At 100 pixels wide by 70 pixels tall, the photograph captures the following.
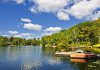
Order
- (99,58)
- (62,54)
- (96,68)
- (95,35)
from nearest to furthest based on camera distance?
(96,68) < (99,58) < (62,54) < (95,35)

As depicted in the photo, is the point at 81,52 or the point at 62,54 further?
the point at 62,54

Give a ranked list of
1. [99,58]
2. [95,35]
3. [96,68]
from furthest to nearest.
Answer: [95,35]
[99,58]
[96,68]

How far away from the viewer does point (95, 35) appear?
19988 centimetres

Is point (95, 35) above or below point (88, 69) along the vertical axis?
above

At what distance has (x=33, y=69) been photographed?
227 ft

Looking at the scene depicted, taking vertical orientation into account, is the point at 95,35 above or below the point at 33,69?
above

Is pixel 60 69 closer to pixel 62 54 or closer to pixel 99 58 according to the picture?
pixel 99 58

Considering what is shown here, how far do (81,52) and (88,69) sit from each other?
3185 cm

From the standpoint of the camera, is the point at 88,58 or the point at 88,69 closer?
the point at 88,69

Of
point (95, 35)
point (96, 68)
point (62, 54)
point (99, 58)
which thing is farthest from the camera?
point (95, 35)

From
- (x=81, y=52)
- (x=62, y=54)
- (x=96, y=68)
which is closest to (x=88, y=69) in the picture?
(x=96, y=68)

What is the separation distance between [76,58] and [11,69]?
3776 cm

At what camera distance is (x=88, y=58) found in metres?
95.4

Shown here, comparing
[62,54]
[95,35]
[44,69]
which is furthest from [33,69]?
[95,35]
